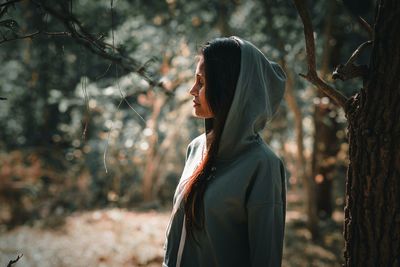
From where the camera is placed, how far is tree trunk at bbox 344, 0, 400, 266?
160cm

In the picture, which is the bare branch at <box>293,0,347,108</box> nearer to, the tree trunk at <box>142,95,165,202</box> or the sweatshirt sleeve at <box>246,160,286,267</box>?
the sweatshirt sleeve at <box>246,160,286,267</box>

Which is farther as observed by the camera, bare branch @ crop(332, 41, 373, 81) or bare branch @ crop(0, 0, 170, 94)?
bare branch @ crop(0, 0, 170, 94)

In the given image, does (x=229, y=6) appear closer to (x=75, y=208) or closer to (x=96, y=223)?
(x=96, y=223)

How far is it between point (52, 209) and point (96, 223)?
5.07 ft

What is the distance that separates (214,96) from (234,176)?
15.9 inches

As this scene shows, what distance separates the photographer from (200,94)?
1873mm

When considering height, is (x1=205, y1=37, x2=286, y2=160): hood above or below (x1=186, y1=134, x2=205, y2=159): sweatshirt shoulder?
above

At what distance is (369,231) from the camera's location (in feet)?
5.59

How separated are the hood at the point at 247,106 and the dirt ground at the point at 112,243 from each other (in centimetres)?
Result: 403

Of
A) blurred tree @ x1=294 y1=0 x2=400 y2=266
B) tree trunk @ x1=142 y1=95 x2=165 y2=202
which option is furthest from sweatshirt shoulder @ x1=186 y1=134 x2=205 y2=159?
tree trunk @ x1=142 y1=95 x2=165 y2=202

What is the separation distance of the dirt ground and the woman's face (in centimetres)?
397

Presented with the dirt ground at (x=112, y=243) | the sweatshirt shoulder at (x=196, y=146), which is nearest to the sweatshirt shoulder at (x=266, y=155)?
the sweatshirt shoulder at (x=196, y=146)

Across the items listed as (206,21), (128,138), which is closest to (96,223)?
(128,138)

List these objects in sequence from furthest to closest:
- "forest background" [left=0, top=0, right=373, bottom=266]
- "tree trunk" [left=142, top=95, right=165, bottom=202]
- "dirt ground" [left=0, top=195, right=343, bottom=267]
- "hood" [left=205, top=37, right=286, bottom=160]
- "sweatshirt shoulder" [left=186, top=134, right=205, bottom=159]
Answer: "tree trunk" [left=142, top=95, right=165, bottom=202]
"forest background" [left=0, top=0, right=373, bottom=266]
"dirt ground" [left=0, top=195, right=343, bottom=267]
"sweatshirt shoulder" [left=186, top=134, right=205, bottom=159]
"hood" [left=205, top=37, right=286, bottom=160]
